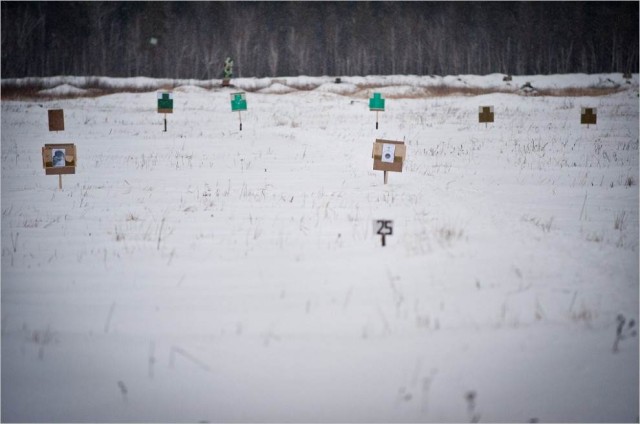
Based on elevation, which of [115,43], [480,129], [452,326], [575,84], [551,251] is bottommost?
[452,326]

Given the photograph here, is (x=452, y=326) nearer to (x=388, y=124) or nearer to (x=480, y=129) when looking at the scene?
(x=480, y=129)

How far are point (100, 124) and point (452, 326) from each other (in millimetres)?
A: 18234

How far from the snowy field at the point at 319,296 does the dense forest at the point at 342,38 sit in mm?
46097

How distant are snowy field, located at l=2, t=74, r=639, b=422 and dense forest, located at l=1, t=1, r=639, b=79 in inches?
1815

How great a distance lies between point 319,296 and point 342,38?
53940mm

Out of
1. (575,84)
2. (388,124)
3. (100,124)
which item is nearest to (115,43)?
(100,124)

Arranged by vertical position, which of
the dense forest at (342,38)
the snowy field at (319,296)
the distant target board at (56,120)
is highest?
the dense forest at (342,38)

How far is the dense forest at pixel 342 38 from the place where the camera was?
51219 millimetres

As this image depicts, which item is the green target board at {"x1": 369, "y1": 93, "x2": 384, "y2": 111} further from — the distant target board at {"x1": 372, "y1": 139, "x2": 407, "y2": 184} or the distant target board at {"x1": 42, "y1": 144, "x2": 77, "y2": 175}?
the distant target board at {"x1": 42, "y1": 144, "x2": 77, "y2": 175}

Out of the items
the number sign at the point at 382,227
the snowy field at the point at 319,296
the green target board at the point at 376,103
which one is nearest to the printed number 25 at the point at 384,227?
the number sign at the point at 382,227

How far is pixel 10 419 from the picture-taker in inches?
114

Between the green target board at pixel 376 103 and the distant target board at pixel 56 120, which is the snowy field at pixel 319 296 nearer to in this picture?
the distant target board at pixel 56 120

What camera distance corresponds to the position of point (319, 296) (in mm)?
4254

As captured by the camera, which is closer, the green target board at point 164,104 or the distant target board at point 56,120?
the distant target board at point 56,120
